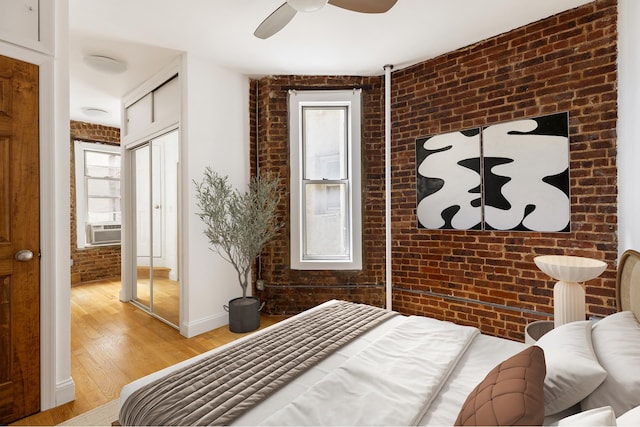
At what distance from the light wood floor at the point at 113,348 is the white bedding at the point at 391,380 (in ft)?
3.69

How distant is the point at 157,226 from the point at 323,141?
2.12m

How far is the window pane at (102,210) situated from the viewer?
519 cm

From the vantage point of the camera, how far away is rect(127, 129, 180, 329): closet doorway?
3314 mm

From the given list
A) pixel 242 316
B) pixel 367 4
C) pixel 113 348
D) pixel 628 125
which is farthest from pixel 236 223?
pixel 628 125

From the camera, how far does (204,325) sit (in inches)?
123

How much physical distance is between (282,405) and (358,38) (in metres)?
2.83

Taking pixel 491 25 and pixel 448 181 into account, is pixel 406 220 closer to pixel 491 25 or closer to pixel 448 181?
pixel 448 181

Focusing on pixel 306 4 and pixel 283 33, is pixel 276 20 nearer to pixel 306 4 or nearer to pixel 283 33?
pixel 306 4

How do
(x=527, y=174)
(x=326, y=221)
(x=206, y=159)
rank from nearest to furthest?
(x=527, y=174)
(x=206, y=159)
(x=326, y=221)

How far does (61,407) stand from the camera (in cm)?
194

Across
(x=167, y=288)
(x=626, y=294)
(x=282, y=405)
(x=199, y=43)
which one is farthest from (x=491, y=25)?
(x=167, y=288)

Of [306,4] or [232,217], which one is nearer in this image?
[306,4]

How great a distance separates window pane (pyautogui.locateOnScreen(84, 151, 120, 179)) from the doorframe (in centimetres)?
381

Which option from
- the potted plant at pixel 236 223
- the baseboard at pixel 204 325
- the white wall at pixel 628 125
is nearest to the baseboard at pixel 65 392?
the baseboard at pixel 204 325
